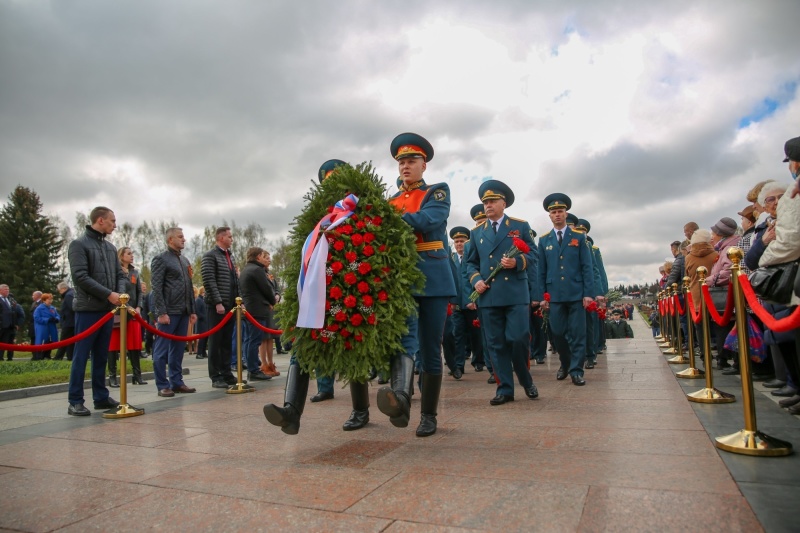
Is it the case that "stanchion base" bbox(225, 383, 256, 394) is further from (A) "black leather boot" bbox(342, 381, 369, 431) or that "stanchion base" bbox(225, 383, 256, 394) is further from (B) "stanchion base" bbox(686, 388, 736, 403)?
(B) "stanchion base" bbox(686, 388, 736, 403)

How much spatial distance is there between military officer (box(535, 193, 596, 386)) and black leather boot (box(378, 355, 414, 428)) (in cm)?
369

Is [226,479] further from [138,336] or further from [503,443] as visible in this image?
[138,336]

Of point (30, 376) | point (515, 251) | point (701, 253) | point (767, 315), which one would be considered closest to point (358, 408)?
point (515, 251)

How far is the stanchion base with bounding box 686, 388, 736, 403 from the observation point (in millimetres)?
5257

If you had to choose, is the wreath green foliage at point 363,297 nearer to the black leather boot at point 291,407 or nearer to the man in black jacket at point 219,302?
Result: the black leather boot at point 291,407

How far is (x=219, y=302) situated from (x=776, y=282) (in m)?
6.79

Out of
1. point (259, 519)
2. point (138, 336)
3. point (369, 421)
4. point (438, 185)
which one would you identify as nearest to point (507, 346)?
point (369, 421)

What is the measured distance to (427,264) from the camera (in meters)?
4.33

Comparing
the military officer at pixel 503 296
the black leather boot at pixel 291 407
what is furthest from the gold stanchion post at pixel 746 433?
the black leather boot at pixel 291 407

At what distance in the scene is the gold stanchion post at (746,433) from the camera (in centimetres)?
345

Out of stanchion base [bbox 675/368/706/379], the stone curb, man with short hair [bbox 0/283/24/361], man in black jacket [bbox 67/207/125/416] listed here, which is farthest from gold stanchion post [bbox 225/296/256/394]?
man with short hair [bbox 0/283/24/361]

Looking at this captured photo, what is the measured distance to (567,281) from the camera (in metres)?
7.59

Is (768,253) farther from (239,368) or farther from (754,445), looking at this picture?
(239,368)

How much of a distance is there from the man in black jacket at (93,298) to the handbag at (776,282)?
575cm
